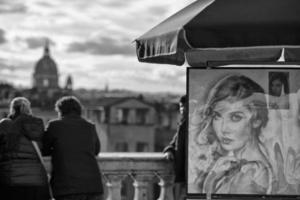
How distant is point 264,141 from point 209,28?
122 centimetres

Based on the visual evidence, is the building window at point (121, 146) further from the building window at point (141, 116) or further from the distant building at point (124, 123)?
the building window at point (141, 116)

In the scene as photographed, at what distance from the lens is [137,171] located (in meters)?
6.91

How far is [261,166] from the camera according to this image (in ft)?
20.2

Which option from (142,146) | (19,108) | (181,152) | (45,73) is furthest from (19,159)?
(45,73)

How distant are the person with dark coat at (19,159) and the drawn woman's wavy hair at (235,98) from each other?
1.46 metres

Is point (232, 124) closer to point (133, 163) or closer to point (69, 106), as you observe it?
point (133, 163)

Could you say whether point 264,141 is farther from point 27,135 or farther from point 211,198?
point 27,135

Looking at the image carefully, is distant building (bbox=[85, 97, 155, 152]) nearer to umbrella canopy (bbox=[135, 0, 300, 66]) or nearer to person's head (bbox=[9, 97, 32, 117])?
person's head (bbox=[9, 97, 32, 117])

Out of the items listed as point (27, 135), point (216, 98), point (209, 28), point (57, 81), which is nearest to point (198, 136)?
point (216, 98)

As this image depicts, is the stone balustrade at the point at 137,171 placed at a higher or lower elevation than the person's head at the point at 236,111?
lower

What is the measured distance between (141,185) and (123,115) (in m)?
54.4

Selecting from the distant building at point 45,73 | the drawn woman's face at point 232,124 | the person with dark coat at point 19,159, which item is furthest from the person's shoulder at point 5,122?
the distant building at point 45,73

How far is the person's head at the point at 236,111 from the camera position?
6156mm

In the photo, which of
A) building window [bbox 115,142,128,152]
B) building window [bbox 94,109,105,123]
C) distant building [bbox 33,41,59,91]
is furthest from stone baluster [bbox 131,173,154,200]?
distant building [bbox 33,41,59,91]
